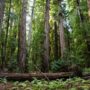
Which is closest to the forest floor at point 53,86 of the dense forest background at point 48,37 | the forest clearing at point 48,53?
the forest clearing at point 48,53

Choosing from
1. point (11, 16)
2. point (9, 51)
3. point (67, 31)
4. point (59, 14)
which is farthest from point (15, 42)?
point (59, 14)

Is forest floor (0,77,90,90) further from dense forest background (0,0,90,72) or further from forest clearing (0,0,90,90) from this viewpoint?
dense forest background (0,0,90,72)

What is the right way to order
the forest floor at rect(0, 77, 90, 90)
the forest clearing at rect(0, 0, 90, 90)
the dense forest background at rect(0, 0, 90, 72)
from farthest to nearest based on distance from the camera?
the dense forest background at rect(0, 0, 90, 72), the forest clearing at rect(0, 0, 90, 90), the forest floor at rect(0, 77, 90, 90)

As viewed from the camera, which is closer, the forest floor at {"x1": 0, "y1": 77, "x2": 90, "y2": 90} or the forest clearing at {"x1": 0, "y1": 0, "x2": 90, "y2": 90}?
the forest floor at {"x1": 0, "y1": 77, "x2": 90, "y2": 90}

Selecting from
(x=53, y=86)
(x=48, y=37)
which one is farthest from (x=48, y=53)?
(x=53, y=86)

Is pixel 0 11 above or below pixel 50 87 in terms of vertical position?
above

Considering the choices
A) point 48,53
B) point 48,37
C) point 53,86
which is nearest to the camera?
point 53,86

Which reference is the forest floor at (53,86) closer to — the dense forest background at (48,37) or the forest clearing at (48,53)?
the forest clearing at (48,53)

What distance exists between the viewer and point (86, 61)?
2036 cm

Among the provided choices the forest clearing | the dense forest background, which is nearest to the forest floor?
the forest clearing

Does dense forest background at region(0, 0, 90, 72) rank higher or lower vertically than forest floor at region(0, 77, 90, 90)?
higher

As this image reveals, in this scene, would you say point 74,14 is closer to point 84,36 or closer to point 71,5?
point 71,5

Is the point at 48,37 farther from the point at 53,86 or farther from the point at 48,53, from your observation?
the point at 53,86

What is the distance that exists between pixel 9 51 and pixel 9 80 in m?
21.5
